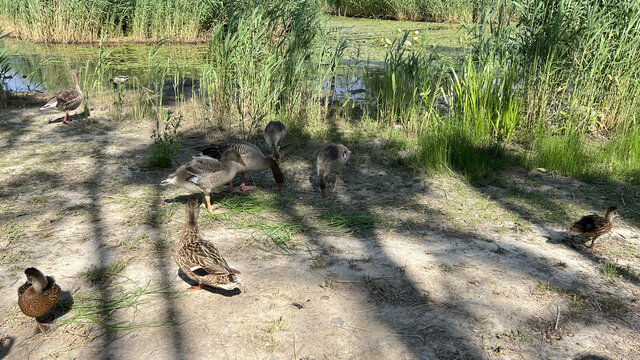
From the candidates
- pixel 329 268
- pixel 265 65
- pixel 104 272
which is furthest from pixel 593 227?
pixel 265 65

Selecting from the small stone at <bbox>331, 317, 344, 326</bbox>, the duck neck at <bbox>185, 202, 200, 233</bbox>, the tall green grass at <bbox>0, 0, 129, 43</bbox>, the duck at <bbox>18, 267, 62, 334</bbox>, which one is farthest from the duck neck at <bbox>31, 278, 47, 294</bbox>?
the tall green grass at <bbox>0, 0, 129, 43</bbox>

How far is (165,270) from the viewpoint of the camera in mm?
4793

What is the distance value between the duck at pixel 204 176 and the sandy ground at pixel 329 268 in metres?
0.35

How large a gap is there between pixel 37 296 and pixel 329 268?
2478 mm

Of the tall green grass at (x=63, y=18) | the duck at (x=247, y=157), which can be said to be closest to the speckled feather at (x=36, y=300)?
the duck at (x=247, y=157)

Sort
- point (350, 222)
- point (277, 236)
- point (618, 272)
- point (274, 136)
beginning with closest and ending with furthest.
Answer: point (618, 272) → point (277, 236) → point (350, 222) → point (274, 136)

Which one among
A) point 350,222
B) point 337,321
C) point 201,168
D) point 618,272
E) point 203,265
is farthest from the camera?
point 201,168

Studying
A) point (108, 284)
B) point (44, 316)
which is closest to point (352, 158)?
point (108, 284)

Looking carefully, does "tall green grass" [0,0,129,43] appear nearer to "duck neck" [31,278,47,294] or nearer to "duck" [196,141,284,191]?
"duck" [196,141,284,191]

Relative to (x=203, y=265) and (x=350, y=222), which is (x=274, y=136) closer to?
(x=350, y=222)

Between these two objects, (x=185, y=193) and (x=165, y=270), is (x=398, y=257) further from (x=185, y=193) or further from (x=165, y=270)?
(x=185, y=193)

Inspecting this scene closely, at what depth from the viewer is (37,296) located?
3.80 m

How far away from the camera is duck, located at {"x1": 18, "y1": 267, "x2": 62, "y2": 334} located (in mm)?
3795

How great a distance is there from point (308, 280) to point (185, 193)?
289cm
